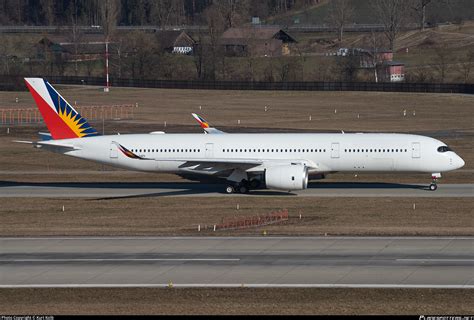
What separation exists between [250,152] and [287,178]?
428cm

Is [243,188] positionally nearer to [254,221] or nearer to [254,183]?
[254,183]

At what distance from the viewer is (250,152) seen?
6012 centimetres

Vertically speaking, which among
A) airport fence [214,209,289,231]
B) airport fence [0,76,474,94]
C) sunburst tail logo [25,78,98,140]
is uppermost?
airport fence [0,76,474,94]

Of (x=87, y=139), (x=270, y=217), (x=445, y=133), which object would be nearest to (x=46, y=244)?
(x=270, y=217)

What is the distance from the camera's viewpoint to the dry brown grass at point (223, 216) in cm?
4669

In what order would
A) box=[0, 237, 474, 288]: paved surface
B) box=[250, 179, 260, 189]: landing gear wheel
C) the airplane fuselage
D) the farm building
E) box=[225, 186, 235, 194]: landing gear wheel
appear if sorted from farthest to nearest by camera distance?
the farm building
box=[250, 179, 260, 189]: landing gear wheel
box=[225, 186, 235, 194]: landing gear wheel
the airplane fuselage
box=[0, 237, 474, 288]: paved surface

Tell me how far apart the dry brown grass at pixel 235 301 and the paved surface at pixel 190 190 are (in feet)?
81.5

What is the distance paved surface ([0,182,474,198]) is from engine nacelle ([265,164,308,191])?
5.73 feet

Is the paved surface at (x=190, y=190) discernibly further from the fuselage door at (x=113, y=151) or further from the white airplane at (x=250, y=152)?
the fuselage door at (x=113, y=151)

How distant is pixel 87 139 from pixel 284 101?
7980 cm

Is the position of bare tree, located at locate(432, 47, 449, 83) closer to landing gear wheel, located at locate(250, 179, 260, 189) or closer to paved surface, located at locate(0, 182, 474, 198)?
paved surface, located at locate(0, 182, 474, 198)

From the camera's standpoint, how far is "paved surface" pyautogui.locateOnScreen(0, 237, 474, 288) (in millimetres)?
35656

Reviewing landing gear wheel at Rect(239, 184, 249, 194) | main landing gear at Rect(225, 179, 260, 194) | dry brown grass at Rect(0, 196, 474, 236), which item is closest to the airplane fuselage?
main landing gear at Rect(225, 179, 260, 194)

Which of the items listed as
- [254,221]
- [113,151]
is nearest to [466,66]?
[113,151]
